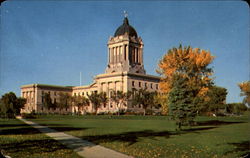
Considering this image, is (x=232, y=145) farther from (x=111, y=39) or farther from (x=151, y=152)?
(x=111, y=39)

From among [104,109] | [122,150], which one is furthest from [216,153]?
[104,109]

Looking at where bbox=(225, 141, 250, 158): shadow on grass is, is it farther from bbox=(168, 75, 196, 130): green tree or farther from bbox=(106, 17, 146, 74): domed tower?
bbox=(106, 17, 146, 74): domed tower

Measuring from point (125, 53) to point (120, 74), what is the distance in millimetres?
7544

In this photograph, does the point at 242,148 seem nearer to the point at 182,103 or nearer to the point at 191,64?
the point at 182,103

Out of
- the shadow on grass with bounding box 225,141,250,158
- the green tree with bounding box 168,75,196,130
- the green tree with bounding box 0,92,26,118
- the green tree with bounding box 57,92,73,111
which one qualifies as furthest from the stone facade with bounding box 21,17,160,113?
the shadow on grass with bounding box 225,141,250,158

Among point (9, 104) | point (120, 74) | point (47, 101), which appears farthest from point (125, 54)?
point (9, 104)

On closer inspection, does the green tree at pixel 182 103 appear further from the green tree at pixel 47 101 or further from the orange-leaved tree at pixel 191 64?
the green tree at pixel 47 101

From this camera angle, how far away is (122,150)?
36.9ft

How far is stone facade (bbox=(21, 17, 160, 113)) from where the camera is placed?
8244cm

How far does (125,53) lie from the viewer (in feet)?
279

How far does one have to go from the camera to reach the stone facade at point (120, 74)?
8244cm

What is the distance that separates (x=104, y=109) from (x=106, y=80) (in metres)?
10.2

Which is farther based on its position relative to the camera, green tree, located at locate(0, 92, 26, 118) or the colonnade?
the colonnade

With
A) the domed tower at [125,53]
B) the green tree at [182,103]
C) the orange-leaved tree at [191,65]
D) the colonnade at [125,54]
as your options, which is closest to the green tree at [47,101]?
the domed tower at [125,53]
